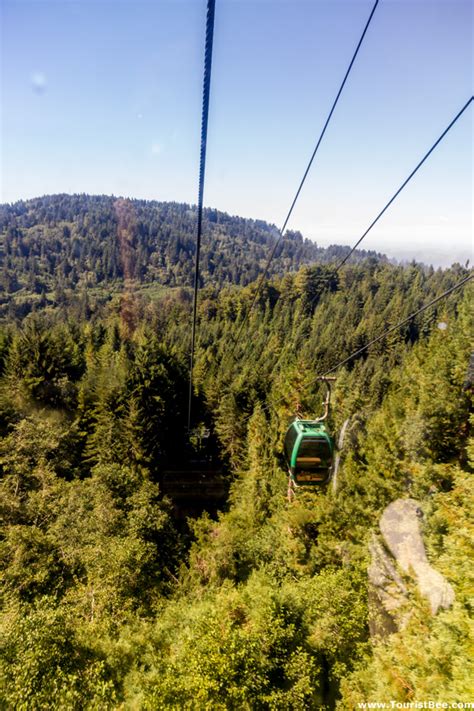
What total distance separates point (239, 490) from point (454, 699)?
1049 inches

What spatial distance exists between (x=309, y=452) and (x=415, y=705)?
9.91 meters

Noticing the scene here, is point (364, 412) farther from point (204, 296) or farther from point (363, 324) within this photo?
point (204, 296)

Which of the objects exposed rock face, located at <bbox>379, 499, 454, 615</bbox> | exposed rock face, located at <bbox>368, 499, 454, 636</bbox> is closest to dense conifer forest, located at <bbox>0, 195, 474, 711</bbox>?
exposed rock face, located at <bbox>368, 499, 454, 636</bbox>

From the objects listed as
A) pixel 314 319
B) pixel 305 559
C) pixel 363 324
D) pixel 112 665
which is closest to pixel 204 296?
pixel 314 319

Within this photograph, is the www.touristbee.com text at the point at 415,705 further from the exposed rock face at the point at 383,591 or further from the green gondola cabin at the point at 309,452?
the green gondola cabin at the point at 309,452

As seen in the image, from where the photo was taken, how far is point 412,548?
71.9ft

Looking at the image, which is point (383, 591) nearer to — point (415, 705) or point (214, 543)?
point (415, 705)

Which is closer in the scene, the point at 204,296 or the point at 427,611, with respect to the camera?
the point at 427,611

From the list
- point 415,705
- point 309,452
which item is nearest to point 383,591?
point 415,705

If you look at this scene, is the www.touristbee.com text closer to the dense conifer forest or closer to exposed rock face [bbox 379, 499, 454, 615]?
the dense conifer forest

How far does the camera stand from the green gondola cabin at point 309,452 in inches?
485

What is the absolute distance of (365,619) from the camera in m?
20.3

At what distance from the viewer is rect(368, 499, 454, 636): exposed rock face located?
19.0 metres

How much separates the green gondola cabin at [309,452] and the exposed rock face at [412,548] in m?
11.1
